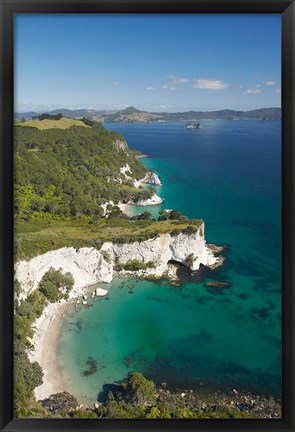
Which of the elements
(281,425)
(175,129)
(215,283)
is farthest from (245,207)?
(281,425)

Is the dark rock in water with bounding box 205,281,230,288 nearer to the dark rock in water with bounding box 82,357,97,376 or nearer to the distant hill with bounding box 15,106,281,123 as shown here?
the dark rock in water with bounding box 82,357,97,376

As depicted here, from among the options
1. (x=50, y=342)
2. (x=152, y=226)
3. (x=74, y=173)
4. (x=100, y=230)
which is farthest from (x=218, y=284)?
(x=74, y=173)

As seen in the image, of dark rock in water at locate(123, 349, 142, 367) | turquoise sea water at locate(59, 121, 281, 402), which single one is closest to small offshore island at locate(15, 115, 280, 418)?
turquoise sea water at locate(59, 121, 281, 402)

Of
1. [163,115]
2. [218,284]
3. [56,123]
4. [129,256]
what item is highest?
[56,123]

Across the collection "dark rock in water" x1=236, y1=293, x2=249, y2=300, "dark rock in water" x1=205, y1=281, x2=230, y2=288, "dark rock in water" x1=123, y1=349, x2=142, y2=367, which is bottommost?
"dark rock in water" x1=123, y1=349, x2=142, y2=367

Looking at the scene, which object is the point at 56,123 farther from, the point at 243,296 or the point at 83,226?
the point at 243,296

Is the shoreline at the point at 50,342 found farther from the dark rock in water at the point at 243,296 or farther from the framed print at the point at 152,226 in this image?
the dark rock in water at the point at 243,296
